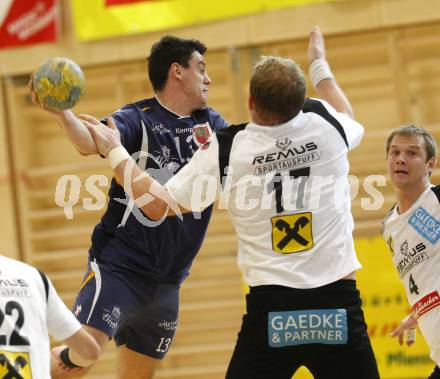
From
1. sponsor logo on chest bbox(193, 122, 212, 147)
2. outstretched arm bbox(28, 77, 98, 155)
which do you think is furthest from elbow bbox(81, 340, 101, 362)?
sponsor logo on chest bbox(193, 122, 212, 147)

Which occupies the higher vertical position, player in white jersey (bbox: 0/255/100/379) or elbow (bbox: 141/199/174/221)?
elbow (bbox: 141/199/174/221)

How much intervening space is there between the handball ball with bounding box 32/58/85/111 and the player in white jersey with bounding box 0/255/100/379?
38.2 inches

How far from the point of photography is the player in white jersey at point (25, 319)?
2.98m

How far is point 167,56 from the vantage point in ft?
15.6

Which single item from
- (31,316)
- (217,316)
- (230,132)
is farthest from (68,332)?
Answer: (217,316)

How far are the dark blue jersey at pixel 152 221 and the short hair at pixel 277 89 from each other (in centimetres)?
120

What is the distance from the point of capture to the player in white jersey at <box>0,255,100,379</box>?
298cm

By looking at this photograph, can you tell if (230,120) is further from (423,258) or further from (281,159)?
(281,159)

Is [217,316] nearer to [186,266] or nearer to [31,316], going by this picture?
[186,266]

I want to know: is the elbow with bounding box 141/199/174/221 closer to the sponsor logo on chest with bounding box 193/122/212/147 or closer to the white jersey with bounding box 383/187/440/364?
the sponsor logo on chest with bounding box 193/122/212/147

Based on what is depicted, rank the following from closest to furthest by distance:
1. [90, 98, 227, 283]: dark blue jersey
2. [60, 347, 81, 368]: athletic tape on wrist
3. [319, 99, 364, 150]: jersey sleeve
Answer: [319, 99, 364, 150]: jersey sleeve < [60, 347, 81, 368]: athletic tape on wrist < [90, 98, 227, 283]: dark blue jersey

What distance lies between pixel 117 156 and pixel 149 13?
14.5 feet

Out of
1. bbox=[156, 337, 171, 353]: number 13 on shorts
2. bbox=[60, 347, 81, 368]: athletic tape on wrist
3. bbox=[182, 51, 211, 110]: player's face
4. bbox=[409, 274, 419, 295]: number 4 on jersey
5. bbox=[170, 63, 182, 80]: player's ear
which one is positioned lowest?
bbox=[156, 337, 171, 353]: number 13 on shorts

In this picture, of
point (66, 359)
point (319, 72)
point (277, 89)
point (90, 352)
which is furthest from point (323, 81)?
point (66, 359)
